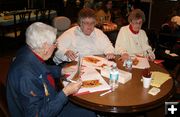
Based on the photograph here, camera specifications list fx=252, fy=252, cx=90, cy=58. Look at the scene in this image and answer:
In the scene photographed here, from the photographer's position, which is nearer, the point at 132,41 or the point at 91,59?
the point at 91,59

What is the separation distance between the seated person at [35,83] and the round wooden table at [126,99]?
0.44ft

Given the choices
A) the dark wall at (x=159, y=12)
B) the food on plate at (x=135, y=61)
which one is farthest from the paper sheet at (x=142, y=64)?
the dark wall at (x=159, y=12)

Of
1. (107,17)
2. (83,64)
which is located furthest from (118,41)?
(107,17)

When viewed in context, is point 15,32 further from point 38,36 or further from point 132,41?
point 38,36

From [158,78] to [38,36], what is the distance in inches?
44.8

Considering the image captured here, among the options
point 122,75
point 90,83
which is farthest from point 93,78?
point 122,75

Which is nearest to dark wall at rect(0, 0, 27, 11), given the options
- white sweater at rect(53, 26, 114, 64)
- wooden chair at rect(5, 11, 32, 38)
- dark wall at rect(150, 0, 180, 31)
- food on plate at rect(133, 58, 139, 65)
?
wooden chair at rect(5, 11, 32, 38)

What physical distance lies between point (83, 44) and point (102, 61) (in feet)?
1.38

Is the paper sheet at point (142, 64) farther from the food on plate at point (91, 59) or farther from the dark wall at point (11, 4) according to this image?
the dark wall at point (11, 4)

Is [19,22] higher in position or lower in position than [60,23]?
lower

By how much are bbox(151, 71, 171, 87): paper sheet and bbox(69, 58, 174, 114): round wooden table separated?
0.05m

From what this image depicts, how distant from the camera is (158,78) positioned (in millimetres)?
2252

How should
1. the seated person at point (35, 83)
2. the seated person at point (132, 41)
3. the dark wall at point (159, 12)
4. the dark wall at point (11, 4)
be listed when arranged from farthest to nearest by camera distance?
the dark wall at point (11, 4) → the dark wall at point (159, 12) → the seated person at point (132, 41) → the seated person at point (35, 83)

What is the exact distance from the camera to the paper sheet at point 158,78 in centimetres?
213
